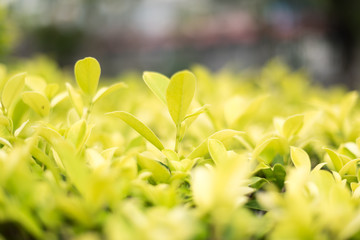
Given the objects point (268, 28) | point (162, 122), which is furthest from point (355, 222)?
point (268, 28)

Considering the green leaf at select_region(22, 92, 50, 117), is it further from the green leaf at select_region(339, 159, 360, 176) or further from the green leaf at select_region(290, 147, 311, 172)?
the green leaf at select_region(339, 159, 360, 176)

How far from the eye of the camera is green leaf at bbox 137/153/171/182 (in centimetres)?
87

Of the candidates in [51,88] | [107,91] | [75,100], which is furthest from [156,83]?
[51,88]

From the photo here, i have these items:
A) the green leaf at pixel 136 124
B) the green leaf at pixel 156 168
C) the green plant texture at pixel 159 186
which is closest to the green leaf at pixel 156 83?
the green plant texture at pixel 159 186

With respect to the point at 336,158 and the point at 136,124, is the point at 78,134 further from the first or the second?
the point at 336,158

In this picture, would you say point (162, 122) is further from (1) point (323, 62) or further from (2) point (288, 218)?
(1) point (323, 62)

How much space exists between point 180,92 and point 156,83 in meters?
0.15

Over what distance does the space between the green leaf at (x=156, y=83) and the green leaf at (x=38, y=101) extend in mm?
289

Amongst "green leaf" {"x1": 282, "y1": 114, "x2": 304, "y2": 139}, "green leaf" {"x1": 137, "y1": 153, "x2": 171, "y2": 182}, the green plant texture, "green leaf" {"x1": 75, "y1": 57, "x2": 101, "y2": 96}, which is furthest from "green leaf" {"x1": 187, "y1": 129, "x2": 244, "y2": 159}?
"green leaf" {"x1": 75, "y1": 57, "x2": 101, "y2": 96}

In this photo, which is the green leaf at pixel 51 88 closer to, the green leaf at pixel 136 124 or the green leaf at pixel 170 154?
the green leaf at pixel 136 124

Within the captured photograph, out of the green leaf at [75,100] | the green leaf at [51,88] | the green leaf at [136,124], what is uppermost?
the green leaf at [51,88]

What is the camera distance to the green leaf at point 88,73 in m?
1.04

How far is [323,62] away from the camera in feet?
44.3

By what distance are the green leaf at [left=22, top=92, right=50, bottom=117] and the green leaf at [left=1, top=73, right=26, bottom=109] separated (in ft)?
0.09
